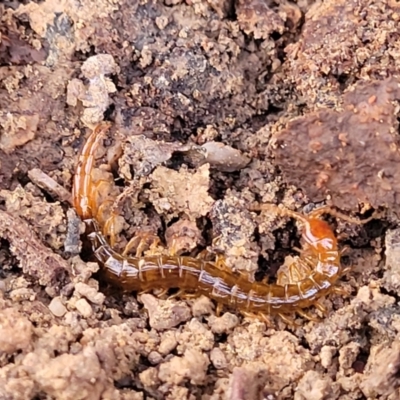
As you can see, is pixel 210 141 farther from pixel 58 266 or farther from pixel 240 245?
pixel 58 266

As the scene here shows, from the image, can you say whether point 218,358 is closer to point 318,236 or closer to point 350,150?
point 318,236

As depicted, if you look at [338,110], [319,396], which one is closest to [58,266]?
[319,396]

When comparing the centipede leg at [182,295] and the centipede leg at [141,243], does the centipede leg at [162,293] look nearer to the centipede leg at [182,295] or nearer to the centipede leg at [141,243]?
the centipede leg at [182,295]

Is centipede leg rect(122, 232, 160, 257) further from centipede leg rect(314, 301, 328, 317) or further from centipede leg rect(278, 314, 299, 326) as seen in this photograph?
centipede leg rect(314, 301, 328, 317)

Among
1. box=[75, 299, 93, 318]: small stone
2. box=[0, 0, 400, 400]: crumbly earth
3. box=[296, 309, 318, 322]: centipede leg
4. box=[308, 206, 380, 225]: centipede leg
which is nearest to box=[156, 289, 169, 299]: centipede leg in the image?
box=[0, 0, 400, 400]: crumbly earth

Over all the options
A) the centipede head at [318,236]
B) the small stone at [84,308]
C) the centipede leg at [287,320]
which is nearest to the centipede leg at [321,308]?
the centipede leg at [287,320]

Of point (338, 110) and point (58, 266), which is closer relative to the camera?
point (58, 266)
